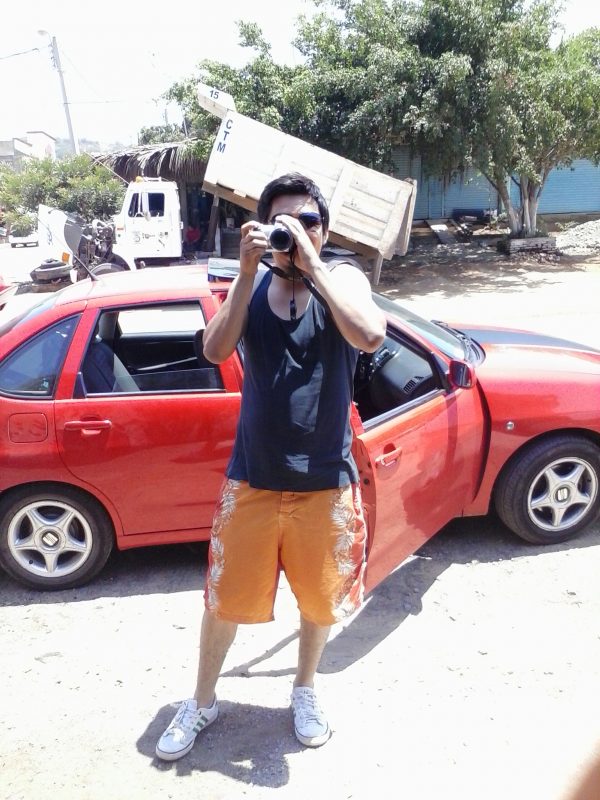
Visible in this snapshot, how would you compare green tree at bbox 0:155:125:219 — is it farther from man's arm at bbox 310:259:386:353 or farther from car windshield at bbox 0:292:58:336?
man's arm at bbox 310:259:386:353

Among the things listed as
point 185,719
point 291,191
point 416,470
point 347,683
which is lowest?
point 347,683

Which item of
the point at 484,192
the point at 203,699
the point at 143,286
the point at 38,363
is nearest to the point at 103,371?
the point at 38,363

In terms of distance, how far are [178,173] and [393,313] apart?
63.6 ft

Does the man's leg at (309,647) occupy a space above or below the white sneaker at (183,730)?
above

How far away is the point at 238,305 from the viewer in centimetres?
217

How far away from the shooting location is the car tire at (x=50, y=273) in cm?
1634

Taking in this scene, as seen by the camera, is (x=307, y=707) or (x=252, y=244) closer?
(x=252, y=244)

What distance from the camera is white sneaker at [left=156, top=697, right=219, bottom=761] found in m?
2.55

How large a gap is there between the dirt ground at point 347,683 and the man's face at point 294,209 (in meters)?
1.75

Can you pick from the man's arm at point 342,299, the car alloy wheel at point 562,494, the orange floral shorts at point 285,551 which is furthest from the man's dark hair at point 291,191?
the car alloy wheel at point 562,494

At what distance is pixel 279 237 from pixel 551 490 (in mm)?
2494

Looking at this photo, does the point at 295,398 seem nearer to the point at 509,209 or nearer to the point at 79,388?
the point at 79,388

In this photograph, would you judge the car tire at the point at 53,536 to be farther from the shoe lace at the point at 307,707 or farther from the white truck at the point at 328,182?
the white truck at the point at 328,182

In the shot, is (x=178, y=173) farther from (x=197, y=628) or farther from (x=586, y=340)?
(x=197, y=628)
